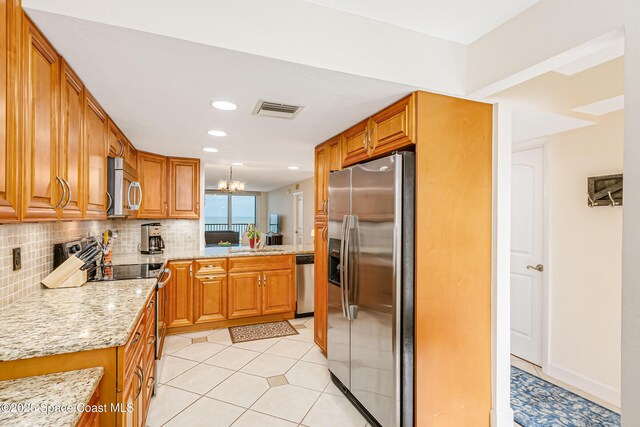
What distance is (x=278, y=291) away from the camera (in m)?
4.16

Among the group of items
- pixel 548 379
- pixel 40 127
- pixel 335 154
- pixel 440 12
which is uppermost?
pixel 440 12

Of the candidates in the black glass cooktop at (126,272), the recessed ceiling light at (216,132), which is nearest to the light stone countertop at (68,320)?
the black glass cooktop at (126,272)

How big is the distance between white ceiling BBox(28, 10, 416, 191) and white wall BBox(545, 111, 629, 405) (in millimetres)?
1866

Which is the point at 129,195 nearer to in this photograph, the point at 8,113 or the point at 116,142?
the point at 116,142

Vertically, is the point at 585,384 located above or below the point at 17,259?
below

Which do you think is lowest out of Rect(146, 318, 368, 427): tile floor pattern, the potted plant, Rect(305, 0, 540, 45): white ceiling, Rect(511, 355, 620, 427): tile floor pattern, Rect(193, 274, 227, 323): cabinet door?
Rect(511, 355, 620, 427): tile floor pattern

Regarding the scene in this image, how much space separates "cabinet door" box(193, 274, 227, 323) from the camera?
12.5 feet

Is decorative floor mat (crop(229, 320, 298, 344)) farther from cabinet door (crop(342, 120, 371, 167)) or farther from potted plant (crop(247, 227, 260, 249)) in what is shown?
cabinet door (crop(342, 120, 371, 167))

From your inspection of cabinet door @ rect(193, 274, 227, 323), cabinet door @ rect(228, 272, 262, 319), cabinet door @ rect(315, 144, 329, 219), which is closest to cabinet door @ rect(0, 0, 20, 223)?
cabinet door @ rect(315, 144, 329, 219)

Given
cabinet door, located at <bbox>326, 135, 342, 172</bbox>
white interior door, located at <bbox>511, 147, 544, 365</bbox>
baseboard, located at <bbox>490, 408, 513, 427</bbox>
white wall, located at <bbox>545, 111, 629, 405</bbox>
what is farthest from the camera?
white interior door, located at <bbox>511, 147, 544, 365</bbox>

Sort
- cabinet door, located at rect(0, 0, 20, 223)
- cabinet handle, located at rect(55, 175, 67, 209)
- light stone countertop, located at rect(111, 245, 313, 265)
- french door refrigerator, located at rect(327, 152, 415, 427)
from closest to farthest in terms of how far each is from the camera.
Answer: cabinet door, located at rect(0, 0, 20, 223)
cabinet handle, located at rect(55, 175, 67, 209)
french door refrigerator, located at rect(327, 152, 415, 427)
light stone countertop, located at rect(111, 245, 313, 265)

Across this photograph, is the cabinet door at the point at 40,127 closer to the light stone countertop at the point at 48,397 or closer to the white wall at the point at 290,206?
the light stone countertop at the point at 48,397

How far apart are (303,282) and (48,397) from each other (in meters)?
3.39

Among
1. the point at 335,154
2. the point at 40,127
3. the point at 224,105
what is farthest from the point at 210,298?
the point at 40,127
